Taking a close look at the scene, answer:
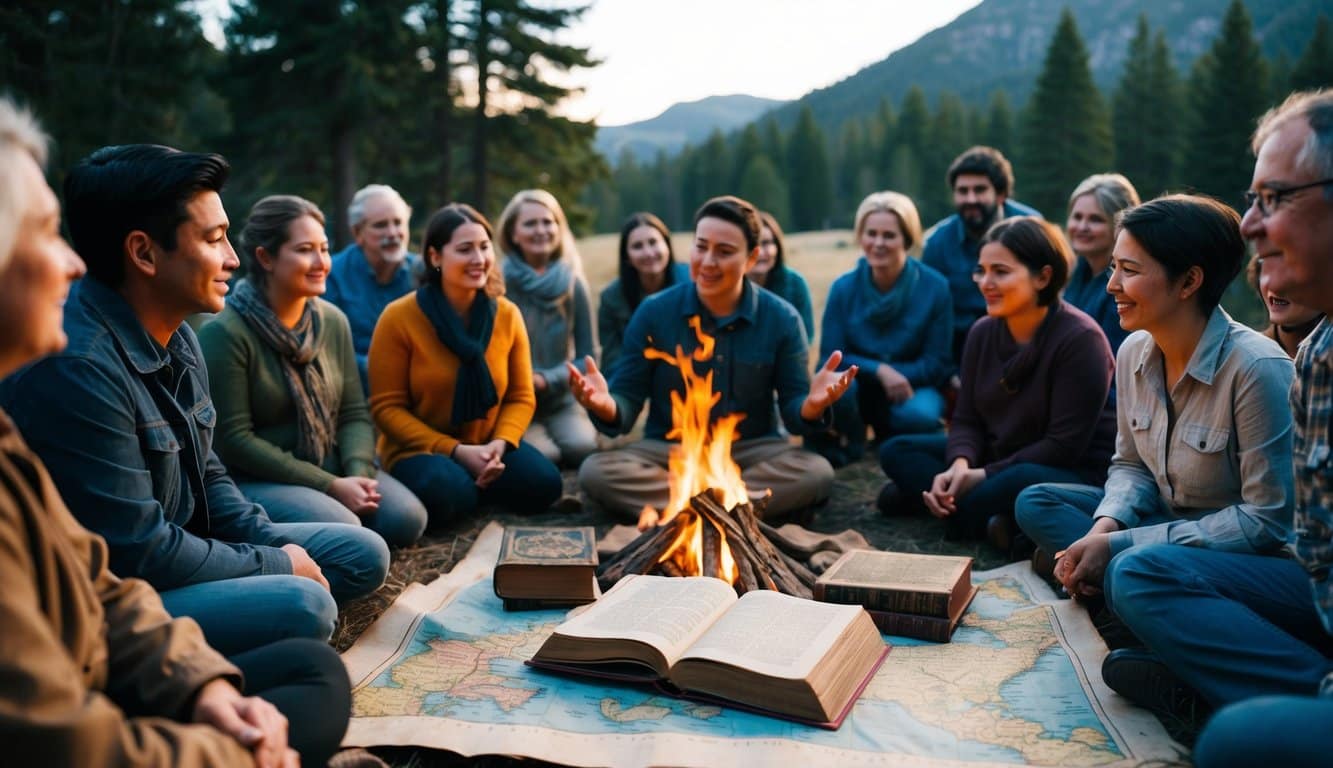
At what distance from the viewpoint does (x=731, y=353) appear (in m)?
5.73

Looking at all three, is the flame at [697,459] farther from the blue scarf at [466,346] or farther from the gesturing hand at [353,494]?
the gesturing hand at [353,494]

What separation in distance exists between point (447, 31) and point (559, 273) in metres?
16.2

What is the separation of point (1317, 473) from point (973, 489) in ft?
9.01

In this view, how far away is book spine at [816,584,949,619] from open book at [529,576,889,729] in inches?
7.9

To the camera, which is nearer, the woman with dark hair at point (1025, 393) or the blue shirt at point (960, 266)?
the woman with dark hair at point (1025, 393)

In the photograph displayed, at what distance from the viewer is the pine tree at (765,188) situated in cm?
5988

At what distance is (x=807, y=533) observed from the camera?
205 inches

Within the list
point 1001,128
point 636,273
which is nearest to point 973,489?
point 636,273

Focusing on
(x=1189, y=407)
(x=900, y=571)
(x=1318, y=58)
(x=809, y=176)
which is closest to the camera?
(x=1189, y=407)

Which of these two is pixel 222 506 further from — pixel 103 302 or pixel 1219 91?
pixel 1219 91

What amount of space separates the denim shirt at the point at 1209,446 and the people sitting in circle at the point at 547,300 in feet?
13.4

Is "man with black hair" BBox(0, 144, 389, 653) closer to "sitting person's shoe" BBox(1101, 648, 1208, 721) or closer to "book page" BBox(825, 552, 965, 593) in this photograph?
"book page" BBox(825, 552, 965, 593)

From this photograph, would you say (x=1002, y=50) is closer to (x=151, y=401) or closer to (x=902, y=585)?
(x=902, y=585)

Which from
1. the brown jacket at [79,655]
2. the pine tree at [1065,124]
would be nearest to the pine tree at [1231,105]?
the pine tree at [1065,124]
